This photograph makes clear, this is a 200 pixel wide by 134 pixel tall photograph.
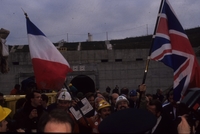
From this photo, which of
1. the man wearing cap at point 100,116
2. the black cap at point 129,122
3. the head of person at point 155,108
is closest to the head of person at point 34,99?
the man wearing cap at point 100,116

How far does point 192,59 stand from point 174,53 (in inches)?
12.0

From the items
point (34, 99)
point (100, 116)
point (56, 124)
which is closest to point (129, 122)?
point (56, 124)

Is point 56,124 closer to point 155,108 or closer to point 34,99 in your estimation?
point 155,108

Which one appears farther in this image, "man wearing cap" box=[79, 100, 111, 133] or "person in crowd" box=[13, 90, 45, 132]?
"person in crowd" box=[13, 90, 45, 132]

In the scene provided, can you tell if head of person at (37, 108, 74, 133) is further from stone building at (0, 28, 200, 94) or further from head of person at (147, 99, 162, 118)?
stone building at (0, 28, 200, 94)

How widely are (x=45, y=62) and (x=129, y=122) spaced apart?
10.8ft

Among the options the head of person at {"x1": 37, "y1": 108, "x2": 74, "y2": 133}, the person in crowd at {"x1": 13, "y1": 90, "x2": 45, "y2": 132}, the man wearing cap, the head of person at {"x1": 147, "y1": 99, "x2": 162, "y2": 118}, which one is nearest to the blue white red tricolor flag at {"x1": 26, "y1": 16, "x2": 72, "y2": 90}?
the person in crowd at {"x1": 13, "y1": 90, "x2": 45, "y2": 132}

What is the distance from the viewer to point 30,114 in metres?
5.66

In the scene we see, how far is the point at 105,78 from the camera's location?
31281 mm

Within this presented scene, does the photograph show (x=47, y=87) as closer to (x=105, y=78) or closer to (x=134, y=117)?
(x=134, y=117)

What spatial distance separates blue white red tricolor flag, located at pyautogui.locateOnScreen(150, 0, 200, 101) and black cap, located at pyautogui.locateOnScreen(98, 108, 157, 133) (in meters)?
2.70

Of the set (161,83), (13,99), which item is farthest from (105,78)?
(13,99)

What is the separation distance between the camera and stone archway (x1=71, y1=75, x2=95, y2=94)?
31781mm

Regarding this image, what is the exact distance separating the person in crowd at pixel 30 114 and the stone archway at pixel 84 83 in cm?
2503
